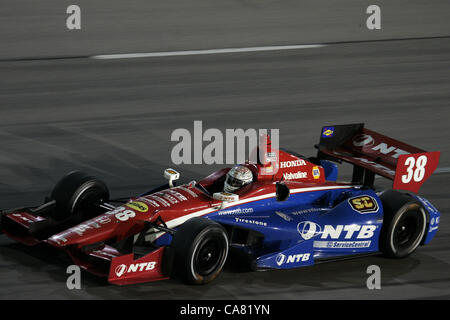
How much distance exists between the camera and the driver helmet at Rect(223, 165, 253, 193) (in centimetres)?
847

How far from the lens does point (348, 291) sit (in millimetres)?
7902

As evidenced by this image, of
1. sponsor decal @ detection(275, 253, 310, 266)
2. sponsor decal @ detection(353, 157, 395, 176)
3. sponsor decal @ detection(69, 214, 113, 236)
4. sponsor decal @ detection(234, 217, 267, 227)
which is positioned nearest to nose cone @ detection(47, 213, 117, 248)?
sponsor decal @ detection(69, 214, 113, 236)

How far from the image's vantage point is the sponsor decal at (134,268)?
7328mm

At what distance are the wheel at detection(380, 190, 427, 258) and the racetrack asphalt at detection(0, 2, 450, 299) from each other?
15 centimetres

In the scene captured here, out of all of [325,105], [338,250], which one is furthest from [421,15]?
[338,250]

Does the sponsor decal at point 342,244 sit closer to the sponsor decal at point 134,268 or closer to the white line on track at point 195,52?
the sponsor decal at point 134,268

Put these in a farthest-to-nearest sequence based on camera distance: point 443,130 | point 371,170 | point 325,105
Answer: point 325,105
point 443,130
point 371,170

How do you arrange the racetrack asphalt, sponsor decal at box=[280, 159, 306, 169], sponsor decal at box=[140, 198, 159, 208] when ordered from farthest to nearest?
sponsor decal at box=[280, 159, 306, 169]
sponsor decal at box=[140, 198, 159, 208]
the racetrack asphalt

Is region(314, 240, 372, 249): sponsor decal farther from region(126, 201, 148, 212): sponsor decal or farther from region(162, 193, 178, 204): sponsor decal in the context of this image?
region(126, 201, 148, 212): sponsor decal

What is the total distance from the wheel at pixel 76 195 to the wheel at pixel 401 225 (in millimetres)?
3027

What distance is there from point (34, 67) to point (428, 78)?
7.77 metres
